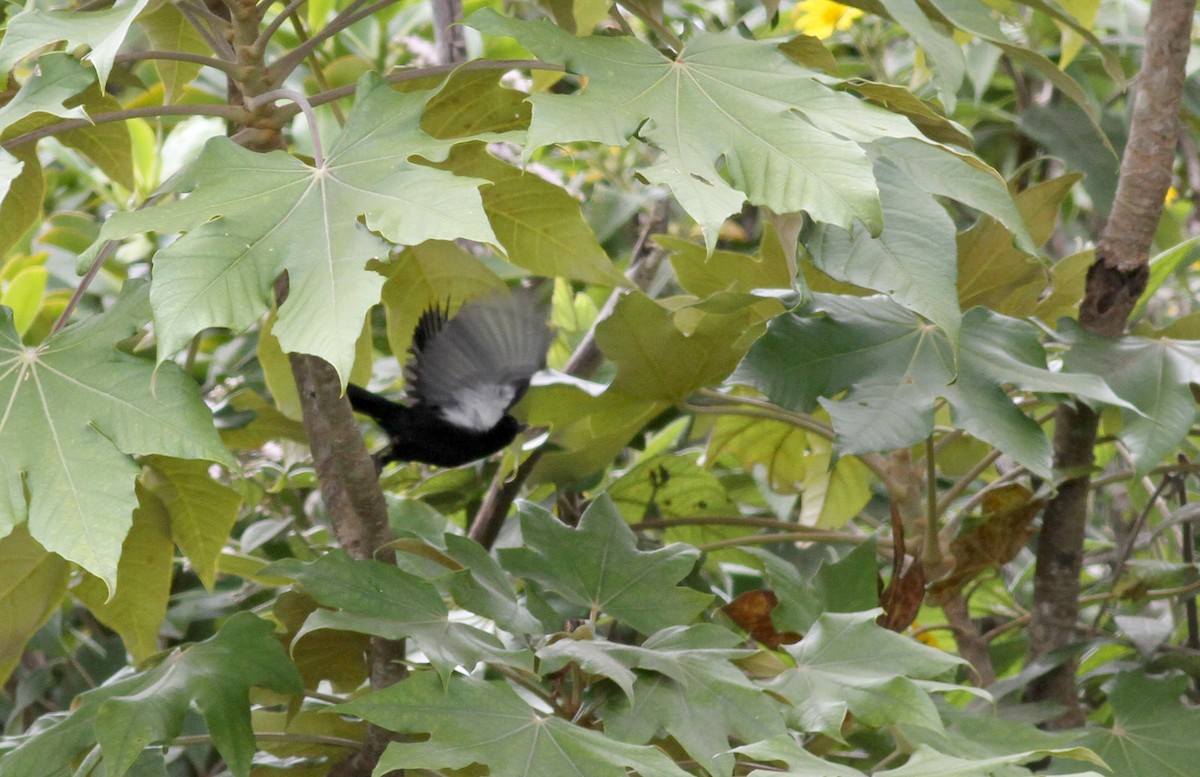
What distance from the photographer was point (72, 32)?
64 cm

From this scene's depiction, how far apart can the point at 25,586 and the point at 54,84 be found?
40 centimetres

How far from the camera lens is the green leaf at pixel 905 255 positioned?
662 mm

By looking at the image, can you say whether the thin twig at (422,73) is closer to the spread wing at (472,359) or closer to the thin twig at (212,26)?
the thin twig at (212,26)

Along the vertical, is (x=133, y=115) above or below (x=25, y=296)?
above

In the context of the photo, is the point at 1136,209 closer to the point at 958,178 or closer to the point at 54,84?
the point at 958,178

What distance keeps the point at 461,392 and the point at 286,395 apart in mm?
223

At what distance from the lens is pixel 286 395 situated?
1.05m

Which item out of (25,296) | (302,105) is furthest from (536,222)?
(25,296)

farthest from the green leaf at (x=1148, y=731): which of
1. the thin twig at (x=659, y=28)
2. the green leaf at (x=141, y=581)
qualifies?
the green leaf at (x=141, y=581)

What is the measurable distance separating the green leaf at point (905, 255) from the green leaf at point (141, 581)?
21.7 inches

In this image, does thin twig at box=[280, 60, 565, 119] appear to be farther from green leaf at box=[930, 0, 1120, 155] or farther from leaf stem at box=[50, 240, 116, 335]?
Answer: green leaf at box=[930, 0, 1120, 155]

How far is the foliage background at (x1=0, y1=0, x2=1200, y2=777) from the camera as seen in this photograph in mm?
617

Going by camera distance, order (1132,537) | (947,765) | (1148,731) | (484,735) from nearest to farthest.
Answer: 1. (947,765)
2. (484,735)
3. (1148,731)
4. (1132,537)

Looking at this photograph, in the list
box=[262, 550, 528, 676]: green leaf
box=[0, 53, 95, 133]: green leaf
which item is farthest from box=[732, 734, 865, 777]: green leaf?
box=[0, 53, 95, 133]: green leaf
